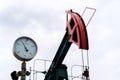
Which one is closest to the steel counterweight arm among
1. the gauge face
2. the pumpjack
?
the pumpjack

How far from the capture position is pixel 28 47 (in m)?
16.2

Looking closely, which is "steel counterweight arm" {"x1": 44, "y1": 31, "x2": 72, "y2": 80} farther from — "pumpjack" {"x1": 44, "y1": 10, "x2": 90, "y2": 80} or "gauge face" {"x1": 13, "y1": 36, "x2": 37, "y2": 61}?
"gauge face" {"x1": 13, "y1": 36, "x2": 37, "y2": 61}

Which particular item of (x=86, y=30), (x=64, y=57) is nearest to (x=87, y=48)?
(x=86, y=30)

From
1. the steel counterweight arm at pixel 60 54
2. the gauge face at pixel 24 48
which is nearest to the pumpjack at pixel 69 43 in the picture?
the steel counterweight arm at pixel 60 54

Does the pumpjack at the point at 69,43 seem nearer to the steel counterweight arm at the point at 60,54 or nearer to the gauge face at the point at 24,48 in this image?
the steel counterweight arm at the point at 60,54

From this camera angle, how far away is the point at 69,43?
15.8 m

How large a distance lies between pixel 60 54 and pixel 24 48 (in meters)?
1.36

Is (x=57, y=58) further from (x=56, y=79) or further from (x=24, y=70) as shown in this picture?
(x=24, y=70)

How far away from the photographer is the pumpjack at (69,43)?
47.3 ft

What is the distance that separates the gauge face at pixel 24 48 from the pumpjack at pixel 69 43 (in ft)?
3.22

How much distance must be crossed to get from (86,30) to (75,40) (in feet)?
2.28

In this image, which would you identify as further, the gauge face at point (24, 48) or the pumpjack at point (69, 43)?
the gauge face at point (24, 48)

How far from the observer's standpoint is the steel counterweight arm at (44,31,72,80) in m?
15.9

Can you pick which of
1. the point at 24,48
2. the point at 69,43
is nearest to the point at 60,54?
the point at 69,43
